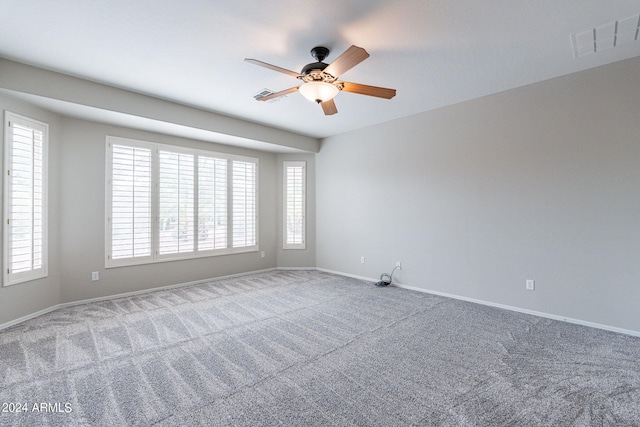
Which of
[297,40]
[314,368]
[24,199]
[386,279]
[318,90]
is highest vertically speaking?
[297,40]

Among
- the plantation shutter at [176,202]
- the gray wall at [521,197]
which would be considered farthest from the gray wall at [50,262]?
the gray wall at [521,197]

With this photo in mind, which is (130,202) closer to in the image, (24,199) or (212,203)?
(24,199)

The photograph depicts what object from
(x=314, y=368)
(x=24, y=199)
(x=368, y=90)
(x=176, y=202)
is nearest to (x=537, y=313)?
(x=314, y=368)

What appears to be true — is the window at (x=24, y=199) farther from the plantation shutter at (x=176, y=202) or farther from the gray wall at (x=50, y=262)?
the plantation shutter at (x=176, y=202)

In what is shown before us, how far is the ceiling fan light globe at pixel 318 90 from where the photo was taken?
8.64 feet

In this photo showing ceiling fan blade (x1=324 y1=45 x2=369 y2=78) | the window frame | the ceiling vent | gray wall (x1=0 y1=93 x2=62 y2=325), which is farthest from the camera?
the window frame

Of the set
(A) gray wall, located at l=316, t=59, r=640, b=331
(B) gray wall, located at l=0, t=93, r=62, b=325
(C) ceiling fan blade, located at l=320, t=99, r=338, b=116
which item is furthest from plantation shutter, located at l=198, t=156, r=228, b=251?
(C) ceiling fan blade, located at l=320, t=99, r=338, b=116

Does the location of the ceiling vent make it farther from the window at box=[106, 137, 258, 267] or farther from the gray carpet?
the window at box=[106, 137, 258, 267]

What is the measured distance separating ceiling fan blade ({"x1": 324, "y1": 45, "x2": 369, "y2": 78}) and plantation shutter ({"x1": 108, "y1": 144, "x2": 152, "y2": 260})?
11.6ft

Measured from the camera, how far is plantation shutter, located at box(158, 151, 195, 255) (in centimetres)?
469

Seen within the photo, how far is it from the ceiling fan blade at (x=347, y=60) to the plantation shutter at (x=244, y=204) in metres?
3.67

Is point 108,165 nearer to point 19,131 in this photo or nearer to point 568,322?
point 19,131

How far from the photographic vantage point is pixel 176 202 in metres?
4.83

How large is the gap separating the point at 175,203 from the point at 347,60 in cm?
386
